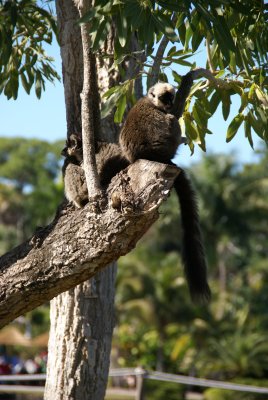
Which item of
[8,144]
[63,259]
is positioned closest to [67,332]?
[63,259]

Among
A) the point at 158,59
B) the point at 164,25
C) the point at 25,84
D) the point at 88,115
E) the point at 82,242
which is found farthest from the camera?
the point at 25,84

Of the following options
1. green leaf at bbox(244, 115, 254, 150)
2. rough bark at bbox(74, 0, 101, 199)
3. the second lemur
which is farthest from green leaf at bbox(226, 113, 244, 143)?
rough bark at bbox(74, 0, 101, 199)

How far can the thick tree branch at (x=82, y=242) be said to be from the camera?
3.36 meters

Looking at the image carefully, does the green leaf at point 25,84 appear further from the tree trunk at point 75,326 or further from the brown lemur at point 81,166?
the brown lemur at point 81,166

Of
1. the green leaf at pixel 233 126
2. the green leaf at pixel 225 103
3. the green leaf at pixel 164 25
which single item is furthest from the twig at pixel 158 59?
the green leaf at pixel 164 25

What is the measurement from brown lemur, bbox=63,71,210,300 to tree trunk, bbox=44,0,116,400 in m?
0.58

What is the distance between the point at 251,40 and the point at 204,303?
5.61 feet

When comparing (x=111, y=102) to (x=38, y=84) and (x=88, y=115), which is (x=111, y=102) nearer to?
(x=88, y=115)

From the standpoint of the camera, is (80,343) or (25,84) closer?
(80,343)

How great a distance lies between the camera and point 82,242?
11.4ft

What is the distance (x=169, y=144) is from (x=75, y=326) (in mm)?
1687

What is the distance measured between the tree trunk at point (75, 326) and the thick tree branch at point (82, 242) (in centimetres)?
112

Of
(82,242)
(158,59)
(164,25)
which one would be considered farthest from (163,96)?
(82,242)

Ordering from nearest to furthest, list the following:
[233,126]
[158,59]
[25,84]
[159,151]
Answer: [159,151]
[158,59]
[233,126]
[25,84]
